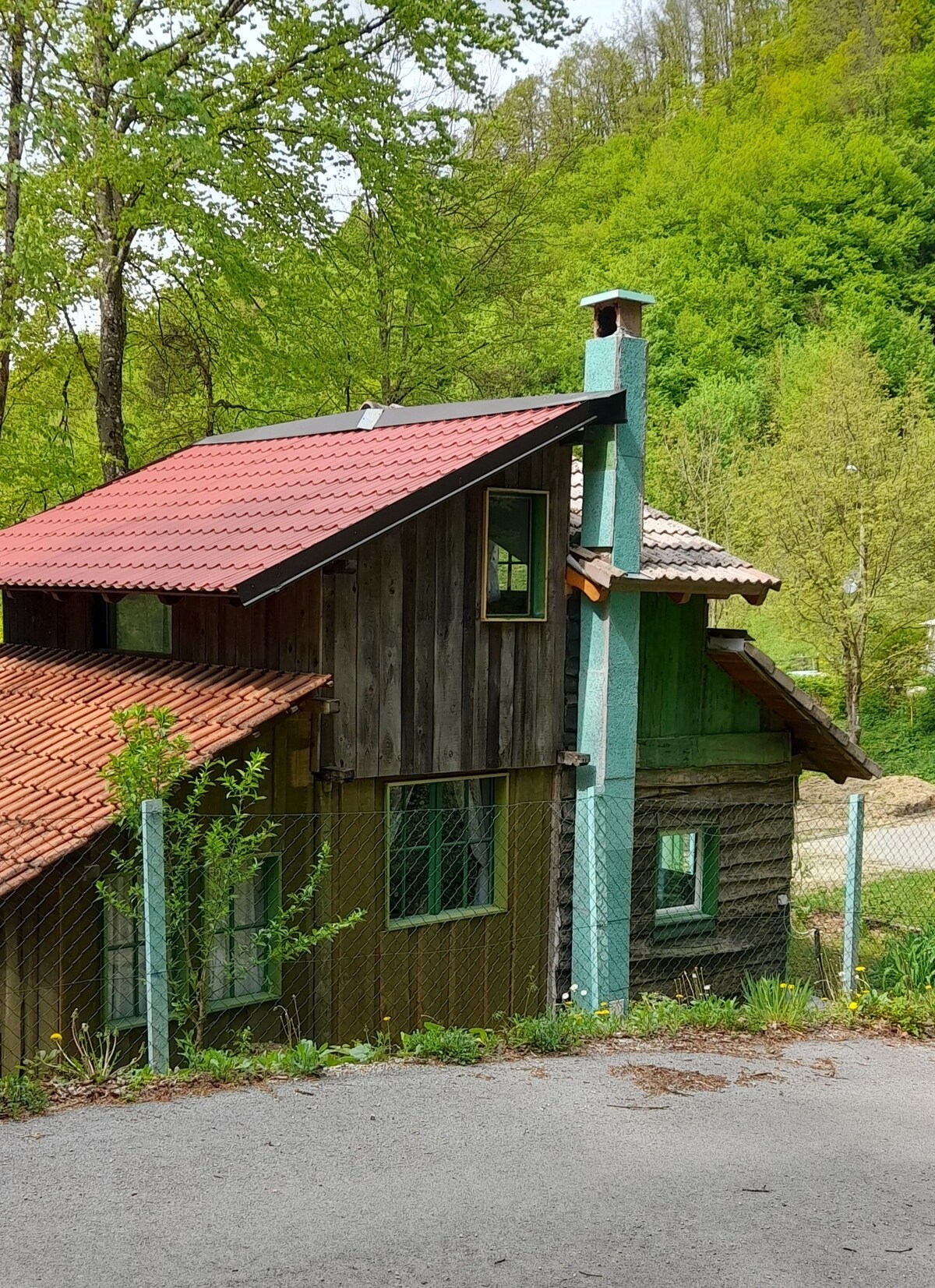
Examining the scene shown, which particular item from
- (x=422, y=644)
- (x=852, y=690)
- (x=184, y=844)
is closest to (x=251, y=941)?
(x=184, y=844)

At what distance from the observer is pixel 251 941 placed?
32.1ft

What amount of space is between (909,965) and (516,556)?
16.0 feet

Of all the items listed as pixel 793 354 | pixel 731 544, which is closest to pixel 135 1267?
pixel 731 544

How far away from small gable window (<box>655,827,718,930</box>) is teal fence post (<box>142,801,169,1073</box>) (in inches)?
301

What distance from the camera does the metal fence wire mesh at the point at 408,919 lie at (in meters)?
8.54

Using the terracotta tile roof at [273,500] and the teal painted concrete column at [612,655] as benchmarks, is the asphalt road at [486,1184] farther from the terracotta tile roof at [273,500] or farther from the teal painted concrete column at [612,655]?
the teal painted concrete column at [612,655]

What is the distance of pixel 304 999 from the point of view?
10156 mm

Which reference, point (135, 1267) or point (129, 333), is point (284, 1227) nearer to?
point (135, 1267)

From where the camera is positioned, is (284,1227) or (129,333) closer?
(284,1227)

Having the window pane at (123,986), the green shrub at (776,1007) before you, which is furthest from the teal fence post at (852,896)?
the window pane at (123,986)

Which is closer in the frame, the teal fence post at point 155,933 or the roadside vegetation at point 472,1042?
A: the roadside vegetation at point 472,1042

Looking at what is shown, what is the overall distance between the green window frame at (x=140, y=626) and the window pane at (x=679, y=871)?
5672mm

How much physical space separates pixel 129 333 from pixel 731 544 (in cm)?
1826

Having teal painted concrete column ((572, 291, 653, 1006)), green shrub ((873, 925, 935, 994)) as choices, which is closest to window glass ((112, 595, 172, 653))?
teal painted concrete column ((572, 291, 653, 1006))
